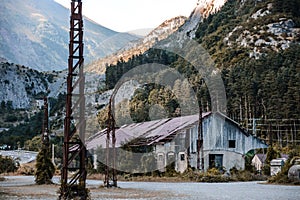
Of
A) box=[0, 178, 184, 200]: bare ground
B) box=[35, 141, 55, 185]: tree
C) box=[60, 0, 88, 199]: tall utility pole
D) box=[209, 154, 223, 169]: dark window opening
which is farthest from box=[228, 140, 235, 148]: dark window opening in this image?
box=[60, 0, 88, 199]: tall utility pole

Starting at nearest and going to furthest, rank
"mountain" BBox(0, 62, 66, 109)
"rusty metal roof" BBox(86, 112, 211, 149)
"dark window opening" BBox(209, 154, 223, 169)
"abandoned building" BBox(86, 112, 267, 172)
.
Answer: "abandoned building" BBox(86, 112, 267, 172)
"dark window opening" BBox(209, 154, 223, 169)
"rusty metal roof" BBox(86, 112, 211, 149)
"mountain" BBox(0, 62, 66, 109)

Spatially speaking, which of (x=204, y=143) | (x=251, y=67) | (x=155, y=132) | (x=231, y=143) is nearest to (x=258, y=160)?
(x=231, y=143)

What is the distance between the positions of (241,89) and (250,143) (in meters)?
44.7

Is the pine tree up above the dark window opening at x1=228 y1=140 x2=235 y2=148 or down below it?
below

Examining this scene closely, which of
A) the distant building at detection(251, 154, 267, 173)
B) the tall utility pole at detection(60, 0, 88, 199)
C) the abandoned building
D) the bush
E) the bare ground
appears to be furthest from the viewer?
the bush

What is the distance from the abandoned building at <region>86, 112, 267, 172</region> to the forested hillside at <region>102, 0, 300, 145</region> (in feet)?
18.7

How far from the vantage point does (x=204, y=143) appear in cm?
4681

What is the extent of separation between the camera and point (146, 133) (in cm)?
5119

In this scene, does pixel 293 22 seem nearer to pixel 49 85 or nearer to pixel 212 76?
pixel 212 76

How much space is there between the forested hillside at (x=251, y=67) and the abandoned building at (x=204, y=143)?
571 cm

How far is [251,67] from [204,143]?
56.5 metres

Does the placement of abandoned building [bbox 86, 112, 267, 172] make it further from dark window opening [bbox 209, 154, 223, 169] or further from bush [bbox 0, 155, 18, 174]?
bush [bbox 0, 155, 18, 174]

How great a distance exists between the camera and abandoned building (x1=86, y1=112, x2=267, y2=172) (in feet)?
150

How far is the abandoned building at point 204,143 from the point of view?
4566 centimetres
